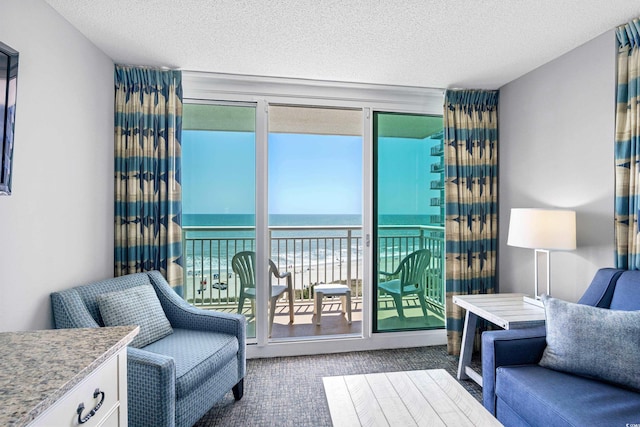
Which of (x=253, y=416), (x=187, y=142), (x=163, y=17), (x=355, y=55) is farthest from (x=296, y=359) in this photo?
(x=163, y=17)

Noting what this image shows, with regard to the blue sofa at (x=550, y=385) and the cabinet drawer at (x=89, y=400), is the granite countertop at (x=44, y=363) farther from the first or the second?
the blue sofa at (x=550, y=385)

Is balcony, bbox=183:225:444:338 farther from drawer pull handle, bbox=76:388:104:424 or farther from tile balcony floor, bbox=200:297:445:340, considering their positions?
drawer pull handle, bbox=76:388:104:424

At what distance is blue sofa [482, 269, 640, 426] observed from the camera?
4.75 ft

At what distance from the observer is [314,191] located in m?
3.69

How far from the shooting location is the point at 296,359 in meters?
3.06

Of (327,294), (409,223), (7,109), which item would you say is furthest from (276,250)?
(7,109)

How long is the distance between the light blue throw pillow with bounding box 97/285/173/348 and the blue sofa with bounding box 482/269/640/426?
2.09 metres

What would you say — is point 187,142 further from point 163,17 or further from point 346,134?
point 346,134

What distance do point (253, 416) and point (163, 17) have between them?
103 inches

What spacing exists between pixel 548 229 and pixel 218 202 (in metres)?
2.64

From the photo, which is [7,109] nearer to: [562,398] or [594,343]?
[562,398]

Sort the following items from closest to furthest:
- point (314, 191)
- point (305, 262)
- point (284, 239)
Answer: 1. point (314, 191)
2. point (284, 239)
3. point (305, 262)

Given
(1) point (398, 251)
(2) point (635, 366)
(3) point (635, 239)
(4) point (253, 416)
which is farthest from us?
(1) point (398, 251)

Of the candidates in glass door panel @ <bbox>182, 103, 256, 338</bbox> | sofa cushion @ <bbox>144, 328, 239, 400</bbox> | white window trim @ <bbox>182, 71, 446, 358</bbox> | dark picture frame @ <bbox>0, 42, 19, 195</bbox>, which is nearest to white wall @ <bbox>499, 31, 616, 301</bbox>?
white window trim @ <bbox>182, 71, 446, 358</bbox>
